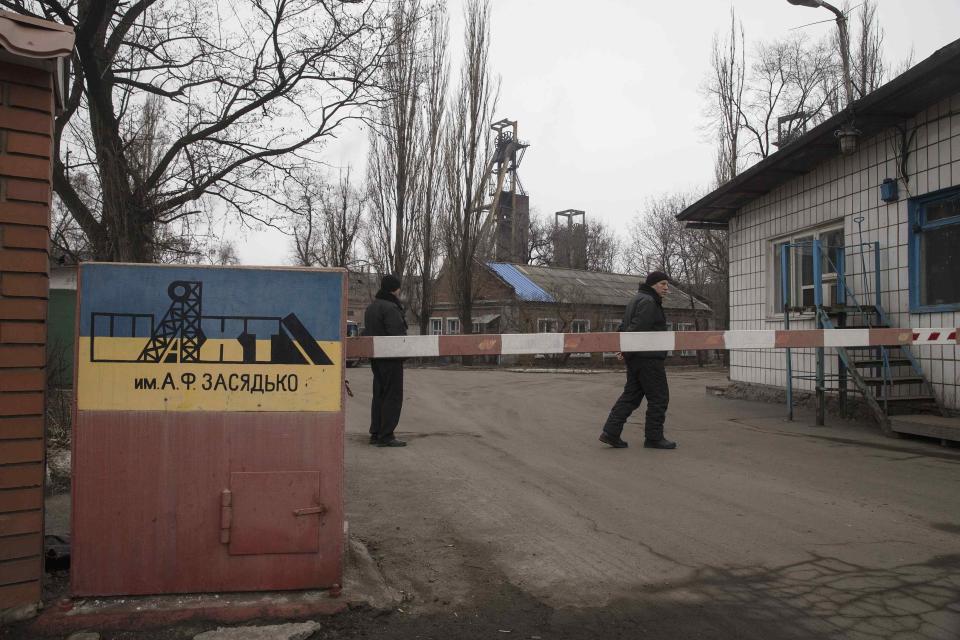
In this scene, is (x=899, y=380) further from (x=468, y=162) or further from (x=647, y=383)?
(x=468, y=162)

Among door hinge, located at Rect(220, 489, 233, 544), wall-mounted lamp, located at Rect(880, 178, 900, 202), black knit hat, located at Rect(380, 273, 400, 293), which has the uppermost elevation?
wall-mounted lamp, located at Rect(880, 178, 900, 202)

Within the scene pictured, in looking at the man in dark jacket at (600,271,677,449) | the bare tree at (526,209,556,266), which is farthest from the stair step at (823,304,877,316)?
the bare tree at (526,209,556,266)

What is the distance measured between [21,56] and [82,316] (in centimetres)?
117

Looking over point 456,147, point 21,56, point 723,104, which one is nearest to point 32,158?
point 21,56

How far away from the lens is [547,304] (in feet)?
113

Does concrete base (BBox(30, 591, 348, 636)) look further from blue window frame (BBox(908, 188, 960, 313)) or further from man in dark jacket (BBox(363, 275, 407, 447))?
blue window frame (BBox(908, 188, 960, 313))

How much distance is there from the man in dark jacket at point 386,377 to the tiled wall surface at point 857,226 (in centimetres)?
654

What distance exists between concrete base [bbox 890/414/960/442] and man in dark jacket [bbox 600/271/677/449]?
2.74 m

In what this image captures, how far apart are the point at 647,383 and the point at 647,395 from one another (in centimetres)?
16

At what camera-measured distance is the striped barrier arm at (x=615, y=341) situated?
4746mm

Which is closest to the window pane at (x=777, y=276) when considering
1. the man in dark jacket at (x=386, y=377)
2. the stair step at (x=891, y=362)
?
the stair step at (x=891, y=362)

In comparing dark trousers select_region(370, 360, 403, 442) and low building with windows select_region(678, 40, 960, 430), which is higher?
low building with windows select_region(678, 40, 960, 430)

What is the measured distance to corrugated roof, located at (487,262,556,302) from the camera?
36184 mm

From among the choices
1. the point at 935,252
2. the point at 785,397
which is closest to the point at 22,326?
the point at 935,252
